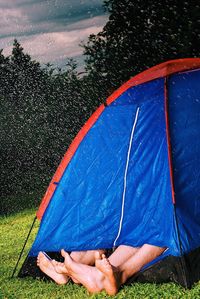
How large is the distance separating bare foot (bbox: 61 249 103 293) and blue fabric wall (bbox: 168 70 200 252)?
27.4 inches

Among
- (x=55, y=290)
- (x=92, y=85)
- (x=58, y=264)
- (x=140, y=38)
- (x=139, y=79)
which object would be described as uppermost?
(x=139, y=79)

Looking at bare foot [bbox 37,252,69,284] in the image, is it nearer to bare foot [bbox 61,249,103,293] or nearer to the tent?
the tent

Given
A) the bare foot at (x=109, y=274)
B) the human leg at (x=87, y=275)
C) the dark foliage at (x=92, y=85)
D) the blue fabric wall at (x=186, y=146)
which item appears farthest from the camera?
the dark foliage at (x=92, y=85)

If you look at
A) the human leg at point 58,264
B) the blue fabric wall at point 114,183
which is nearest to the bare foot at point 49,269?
the human leg at point 58,264

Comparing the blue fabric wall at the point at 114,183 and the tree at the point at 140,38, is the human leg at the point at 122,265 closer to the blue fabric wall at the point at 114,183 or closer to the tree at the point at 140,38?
the blue fabric wall at the point at 114,183

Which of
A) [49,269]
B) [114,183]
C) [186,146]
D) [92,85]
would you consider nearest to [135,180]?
[114,183]

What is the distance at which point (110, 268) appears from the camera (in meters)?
3.51

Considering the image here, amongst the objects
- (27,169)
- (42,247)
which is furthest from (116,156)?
(27,169)

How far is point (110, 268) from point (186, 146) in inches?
43.5

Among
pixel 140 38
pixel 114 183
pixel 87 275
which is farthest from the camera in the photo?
pixel 140 38

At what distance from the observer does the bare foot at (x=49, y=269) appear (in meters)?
4.14

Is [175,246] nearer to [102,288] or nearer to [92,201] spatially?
[102,288]

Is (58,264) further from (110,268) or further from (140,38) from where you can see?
(140,38)

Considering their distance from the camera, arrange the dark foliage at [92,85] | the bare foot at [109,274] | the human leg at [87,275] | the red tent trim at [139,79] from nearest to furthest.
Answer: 1. the bare foot at [109,274]
2. the human leg at [87,275]
3. the red tent trim at [139,79]
4. the dark foliage at [92,85]
